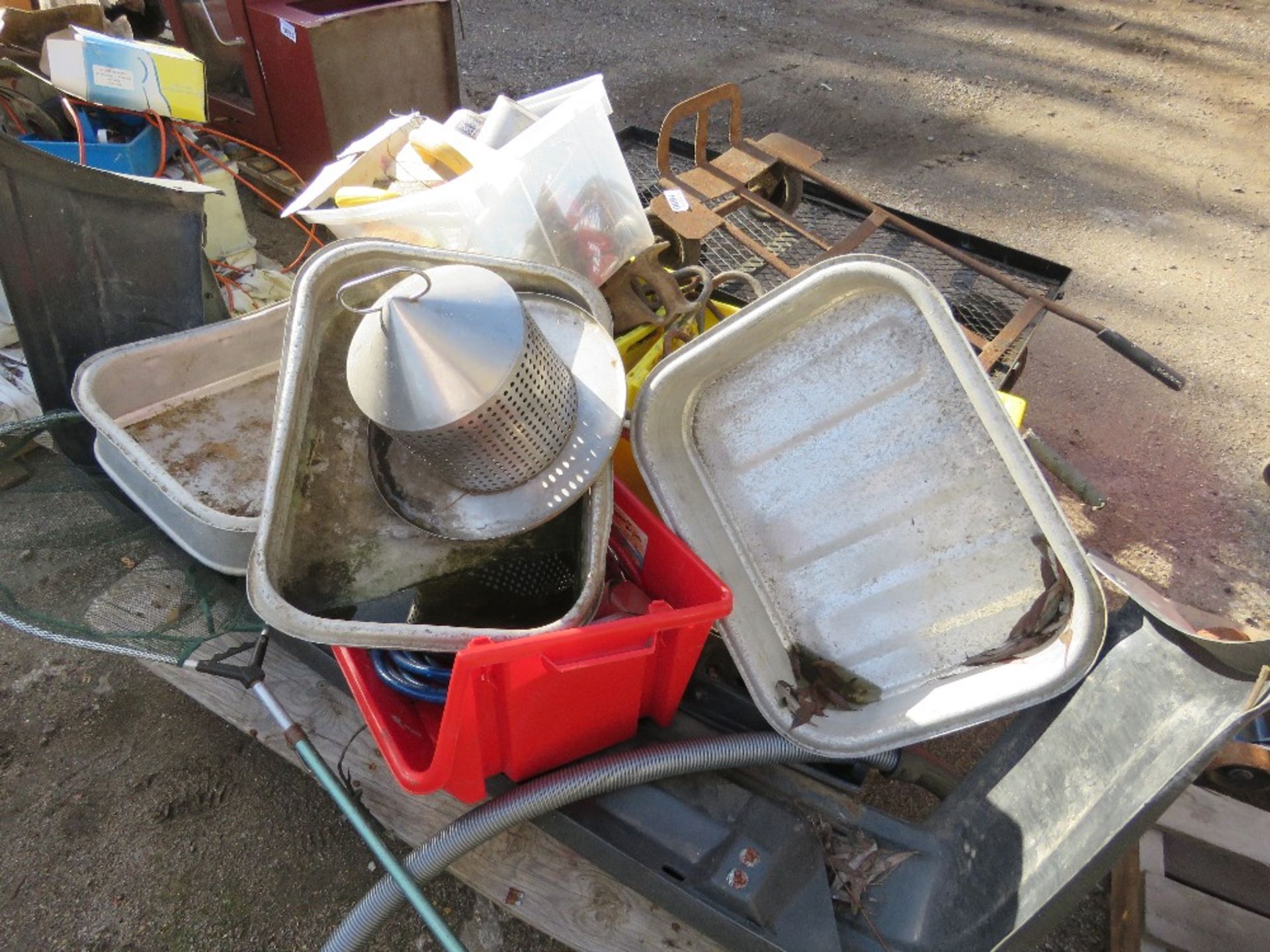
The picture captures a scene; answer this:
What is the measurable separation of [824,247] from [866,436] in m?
0.73

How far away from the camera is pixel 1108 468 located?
7.67ft

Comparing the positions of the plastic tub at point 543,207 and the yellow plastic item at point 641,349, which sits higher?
the plastic tub at point 543,207

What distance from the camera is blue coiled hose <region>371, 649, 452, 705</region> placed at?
1194 millimetres

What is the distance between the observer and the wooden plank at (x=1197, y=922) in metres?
1.33

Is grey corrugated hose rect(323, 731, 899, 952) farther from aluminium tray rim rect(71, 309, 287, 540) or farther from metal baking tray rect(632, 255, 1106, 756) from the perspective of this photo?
aluminium tray rim rect(71, 309, 287, 540)

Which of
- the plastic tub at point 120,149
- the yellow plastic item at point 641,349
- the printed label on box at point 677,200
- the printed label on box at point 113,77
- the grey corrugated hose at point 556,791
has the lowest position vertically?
the grey corrugated hose at point 556,791

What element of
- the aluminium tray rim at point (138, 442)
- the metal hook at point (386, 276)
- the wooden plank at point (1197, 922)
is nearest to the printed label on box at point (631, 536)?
the metal hook at point (386, 276)

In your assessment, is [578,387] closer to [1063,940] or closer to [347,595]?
[347,595]

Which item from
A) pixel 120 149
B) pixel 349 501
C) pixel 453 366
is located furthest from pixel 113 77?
pixel 453 366

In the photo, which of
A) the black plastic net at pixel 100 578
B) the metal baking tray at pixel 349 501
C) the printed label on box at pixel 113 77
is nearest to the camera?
the metal baking tray at pixel 349 501

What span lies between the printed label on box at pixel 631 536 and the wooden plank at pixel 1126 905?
972 mm

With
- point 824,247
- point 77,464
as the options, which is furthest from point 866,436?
point 77,464

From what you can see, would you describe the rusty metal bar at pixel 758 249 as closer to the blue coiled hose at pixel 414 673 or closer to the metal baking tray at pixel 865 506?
the metal baking tray at pixel 865 506

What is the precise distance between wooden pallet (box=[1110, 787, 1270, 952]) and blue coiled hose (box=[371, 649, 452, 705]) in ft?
4.09
